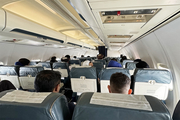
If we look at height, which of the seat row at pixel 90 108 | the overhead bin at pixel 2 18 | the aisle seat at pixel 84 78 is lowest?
the aisle seat at pixel 84 78

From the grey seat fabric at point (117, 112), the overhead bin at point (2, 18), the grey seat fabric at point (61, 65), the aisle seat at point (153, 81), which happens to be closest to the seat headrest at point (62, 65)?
the grey seat fabric at point (61, 65)

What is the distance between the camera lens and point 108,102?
73cm

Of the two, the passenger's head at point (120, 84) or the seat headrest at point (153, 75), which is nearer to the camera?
the passenger's head at point (120, 84)

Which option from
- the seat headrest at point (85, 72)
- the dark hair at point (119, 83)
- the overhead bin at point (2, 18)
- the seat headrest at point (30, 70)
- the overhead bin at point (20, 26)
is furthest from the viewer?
the seat headrest at point (30, 70)

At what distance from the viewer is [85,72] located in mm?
2686

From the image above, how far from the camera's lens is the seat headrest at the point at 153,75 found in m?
2.15

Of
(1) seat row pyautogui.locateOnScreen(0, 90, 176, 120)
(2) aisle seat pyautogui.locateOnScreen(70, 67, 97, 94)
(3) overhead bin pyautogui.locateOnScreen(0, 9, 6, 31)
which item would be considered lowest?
(2) aisle seat pyautogui.locateOnScreen(70, 67, 97, 94)

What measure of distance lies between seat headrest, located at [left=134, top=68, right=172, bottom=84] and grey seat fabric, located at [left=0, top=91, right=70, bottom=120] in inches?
77.9

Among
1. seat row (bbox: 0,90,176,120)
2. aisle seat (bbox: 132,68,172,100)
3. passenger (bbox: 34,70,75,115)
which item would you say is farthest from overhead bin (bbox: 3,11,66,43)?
aisle seat (bbox: 132,68,172,100)

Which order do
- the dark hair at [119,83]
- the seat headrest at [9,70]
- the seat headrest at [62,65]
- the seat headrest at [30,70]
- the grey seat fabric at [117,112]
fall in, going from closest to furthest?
the grey seat fabric at [117,112] < the dark hair at [119,83] < the seat headrest at [30,70] < the seat headrest at [9,70] < the seat headrest at [62,65]

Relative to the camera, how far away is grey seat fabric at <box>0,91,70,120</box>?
710 millimetres

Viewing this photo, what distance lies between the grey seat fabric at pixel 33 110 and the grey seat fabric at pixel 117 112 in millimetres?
164

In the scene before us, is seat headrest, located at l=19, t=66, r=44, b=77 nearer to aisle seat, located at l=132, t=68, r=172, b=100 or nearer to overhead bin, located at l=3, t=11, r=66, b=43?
overhead bin, located at l=3, t=11, r=66, b=43

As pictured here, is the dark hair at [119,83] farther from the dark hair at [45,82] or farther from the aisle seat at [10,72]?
the aisle seat at [10,72]
